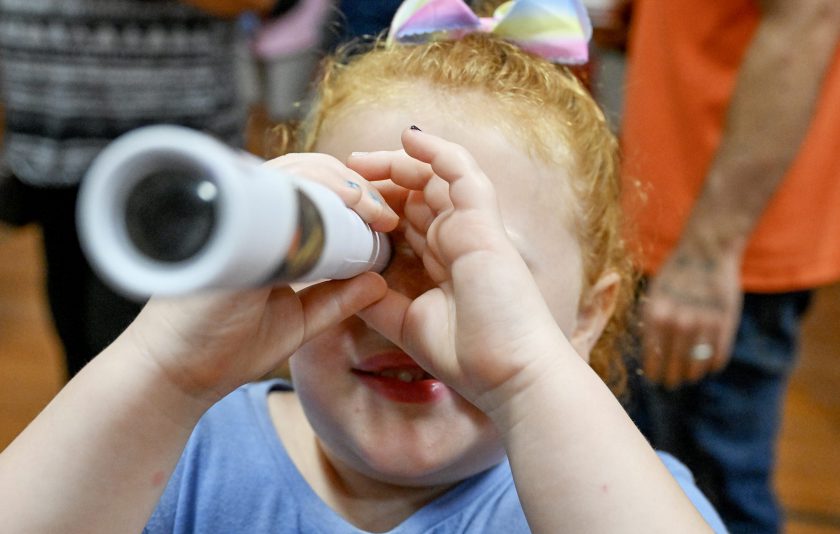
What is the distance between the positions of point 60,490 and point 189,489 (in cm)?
18

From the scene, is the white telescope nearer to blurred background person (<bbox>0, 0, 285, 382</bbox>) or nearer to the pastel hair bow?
the pastel hair bow

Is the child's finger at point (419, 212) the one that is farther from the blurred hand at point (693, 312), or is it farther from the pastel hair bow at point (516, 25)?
the blurred hand at point (693, 312)

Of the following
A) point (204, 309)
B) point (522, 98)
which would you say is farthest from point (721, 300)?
point (204, 309)

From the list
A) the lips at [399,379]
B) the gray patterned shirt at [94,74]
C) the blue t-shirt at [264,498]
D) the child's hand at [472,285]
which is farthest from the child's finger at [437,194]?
the gray patterned shirt at [94,74]

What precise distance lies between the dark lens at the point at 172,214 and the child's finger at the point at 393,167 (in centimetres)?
26

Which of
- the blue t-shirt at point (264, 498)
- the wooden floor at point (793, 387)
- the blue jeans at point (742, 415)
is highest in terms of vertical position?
the blue t-shirt at point (264, 498)

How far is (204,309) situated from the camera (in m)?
0.56

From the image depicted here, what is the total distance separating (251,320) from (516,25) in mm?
385

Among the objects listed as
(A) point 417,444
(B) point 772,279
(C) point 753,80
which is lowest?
(B) point 772,279

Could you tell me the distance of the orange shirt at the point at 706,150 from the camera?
0.98 meters

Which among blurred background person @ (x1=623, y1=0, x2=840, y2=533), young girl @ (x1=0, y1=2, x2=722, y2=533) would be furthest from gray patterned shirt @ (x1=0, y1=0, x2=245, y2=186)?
blurred background person @ (x1=623, y1=0, x2=840, y2=533)

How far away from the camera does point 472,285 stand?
1.87 feet

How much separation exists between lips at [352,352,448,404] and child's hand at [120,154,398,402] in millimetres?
67

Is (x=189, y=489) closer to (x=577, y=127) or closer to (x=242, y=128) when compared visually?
(x=577, y=127)
